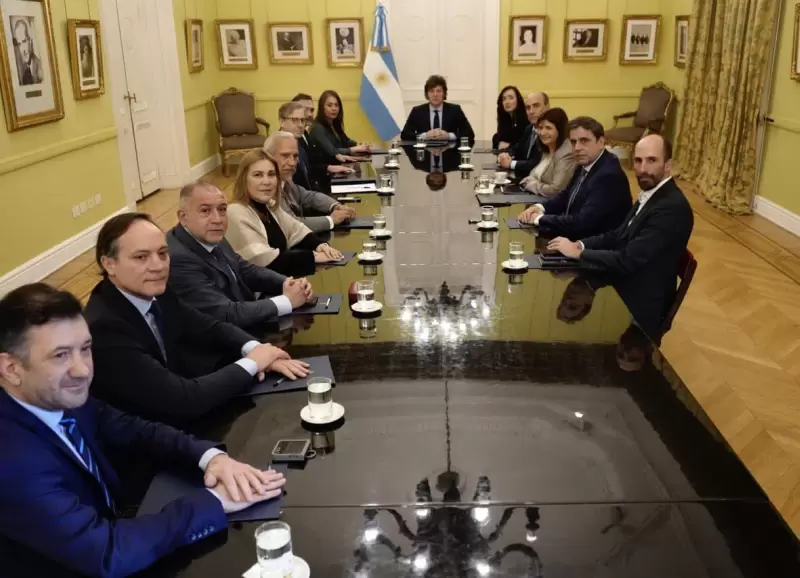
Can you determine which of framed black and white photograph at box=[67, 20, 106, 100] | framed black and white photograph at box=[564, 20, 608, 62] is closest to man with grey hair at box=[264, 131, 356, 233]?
framed black and white photograph at box=[67, 20, 106, 100]

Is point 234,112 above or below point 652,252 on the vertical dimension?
above

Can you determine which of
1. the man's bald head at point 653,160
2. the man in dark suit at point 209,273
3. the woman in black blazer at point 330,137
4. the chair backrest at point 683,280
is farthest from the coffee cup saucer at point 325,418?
the woman in black blazer at point 330,137

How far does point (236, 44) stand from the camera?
32.6 feet

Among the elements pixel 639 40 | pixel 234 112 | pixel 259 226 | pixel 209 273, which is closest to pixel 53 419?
pixel 209 273

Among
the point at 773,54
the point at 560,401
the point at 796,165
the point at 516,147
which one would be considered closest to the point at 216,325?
the point at 560,401

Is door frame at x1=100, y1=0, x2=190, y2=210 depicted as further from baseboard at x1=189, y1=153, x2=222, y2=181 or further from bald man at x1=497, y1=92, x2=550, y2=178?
bald man at x1=497, y1=92, x2=550, y2=178

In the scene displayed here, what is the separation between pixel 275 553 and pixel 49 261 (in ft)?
16.9

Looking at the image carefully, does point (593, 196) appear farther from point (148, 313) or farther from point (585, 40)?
point (585, 40)

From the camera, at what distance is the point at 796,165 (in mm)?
6445

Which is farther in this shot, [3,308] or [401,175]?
[401,175]

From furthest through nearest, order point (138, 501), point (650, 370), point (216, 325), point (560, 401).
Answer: point (216, 325), point (650, 370), point (560, 401), point (138, 501)

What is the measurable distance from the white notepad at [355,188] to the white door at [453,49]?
5259 mm

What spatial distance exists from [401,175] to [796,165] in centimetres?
373

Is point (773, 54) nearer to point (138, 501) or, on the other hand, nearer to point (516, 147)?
point (516, 147)
